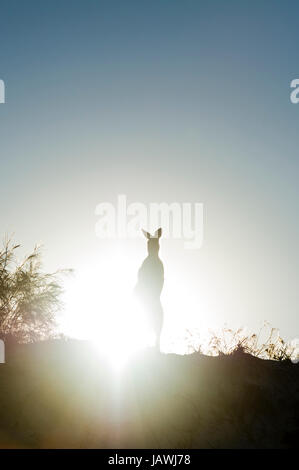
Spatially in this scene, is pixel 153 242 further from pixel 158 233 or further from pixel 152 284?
pixel 152 284

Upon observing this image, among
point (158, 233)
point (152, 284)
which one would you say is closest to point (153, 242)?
point (158, 233)

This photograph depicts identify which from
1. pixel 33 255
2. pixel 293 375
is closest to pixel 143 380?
pixel 293 375

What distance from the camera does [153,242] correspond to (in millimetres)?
12508

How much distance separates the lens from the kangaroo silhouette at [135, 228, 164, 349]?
471 inches

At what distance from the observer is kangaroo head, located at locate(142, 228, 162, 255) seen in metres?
12.5

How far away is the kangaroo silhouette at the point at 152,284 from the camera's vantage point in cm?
1196

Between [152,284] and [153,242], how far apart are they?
1132 mm

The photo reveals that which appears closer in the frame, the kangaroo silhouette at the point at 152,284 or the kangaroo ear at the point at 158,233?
the kangaroo silhouette at the point at 152,284

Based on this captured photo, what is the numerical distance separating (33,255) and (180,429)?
10.5m

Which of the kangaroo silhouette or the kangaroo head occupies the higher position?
the kangaroo head

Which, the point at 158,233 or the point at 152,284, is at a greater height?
the point at 158,233

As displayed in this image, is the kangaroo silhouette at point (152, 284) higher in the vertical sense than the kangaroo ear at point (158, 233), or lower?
lower

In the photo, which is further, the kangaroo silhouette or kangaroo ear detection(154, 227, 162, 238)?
kangaroo ear detection(154, 227, 162, 238)
